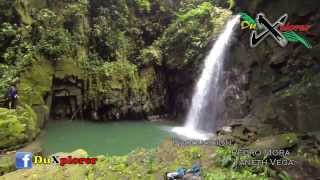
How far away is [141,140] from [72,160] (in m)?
7.78

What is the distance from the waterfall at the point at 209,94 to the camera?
58.9 ft

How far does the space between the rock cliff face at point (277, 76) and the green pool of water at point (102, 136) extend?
13.5 feet

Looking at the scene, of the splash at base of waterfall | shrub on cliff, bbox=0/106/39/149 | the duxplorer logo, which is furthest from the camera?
the splash at base of waterfall

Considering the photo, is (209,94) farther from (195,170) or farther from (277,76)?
(195,170)

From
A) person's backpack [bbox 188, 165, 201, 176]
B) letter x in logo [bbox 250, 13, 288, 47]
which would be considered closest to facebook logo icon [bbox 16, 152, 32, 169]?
person's backpack [bbox 188, 165, 201, 176]

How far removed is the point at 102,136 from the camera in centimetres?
1666

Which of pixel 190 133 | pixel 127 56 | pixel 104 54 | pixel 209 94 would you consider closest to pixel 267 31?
pixel 209 94

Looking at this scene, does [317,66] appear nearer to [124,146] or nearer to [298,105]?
[298,105]

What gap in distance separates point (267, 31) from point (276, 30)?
3.08ft

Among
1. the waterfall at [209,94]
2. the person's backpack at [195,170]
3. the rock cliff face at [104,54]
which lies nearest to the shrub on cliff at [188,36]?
the rock cliff face at [104,54]

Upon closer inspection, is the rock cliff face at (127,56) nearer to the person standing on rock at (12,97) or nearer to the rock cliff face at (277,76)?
the rock cliff face at (277,76)

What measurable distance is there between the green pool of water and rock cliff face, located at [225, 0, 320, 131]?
4.12m

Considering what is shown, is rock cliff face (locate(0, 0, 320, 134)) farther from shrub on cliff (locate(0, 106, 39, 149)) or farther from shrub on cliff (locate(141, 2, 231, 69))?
shrub on cliff (locate(0, 106, 39, 149))

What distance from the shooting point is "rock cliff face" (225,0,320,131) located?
350 inches
